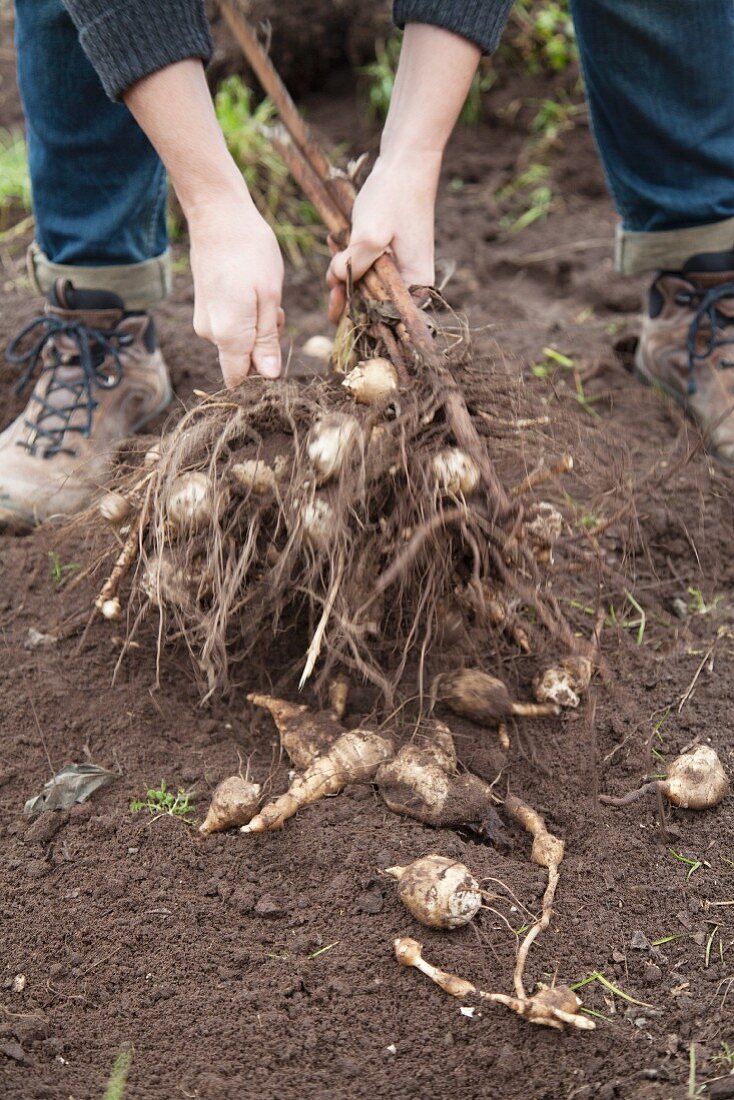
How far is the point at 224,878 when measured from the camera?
60.4 inches

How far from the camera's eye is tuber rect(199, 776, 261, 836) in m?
1.57

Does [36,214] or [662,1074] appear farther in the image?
[36,214]

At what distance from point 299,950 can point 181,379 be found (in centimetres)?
170

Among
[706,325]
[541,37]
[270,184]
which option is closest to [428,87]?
[706,325]

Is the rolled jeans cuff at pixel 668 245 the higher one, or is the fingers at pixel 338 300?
the fingers at pixel 338 300

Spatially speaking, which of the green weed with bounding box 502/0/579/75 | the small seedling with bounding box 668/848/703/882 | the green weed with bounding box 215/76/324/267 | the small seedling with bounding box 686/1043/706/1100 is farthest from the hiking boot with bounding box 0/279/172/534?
the green weed with bounding box 502/0/579/75

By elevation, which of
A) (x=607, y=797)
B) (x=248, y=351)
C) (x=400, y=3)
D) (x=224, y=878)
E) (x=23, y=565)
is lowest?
(x=607, y=797)

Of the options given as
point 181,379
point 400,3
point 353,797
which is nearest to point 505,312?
point 181,379

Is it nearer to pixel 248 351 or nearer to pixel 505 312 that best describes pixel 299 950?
pixel 248 351

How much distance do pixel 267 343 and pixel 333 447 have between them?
326 mm

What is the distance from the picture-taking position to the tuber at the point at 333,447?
155cm

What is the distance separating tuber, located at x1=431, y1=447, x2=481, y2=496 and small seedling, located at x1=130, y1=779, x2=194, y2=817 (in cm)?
65

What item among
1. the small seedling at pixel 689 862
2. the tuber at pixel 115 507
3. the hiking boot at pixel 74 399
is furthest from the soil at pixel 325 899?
the tuber at pixel 115 507

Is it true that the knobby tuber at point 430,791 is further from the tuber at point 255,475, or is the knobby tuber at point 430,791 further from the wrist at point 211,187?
the wrist at point 211,187
